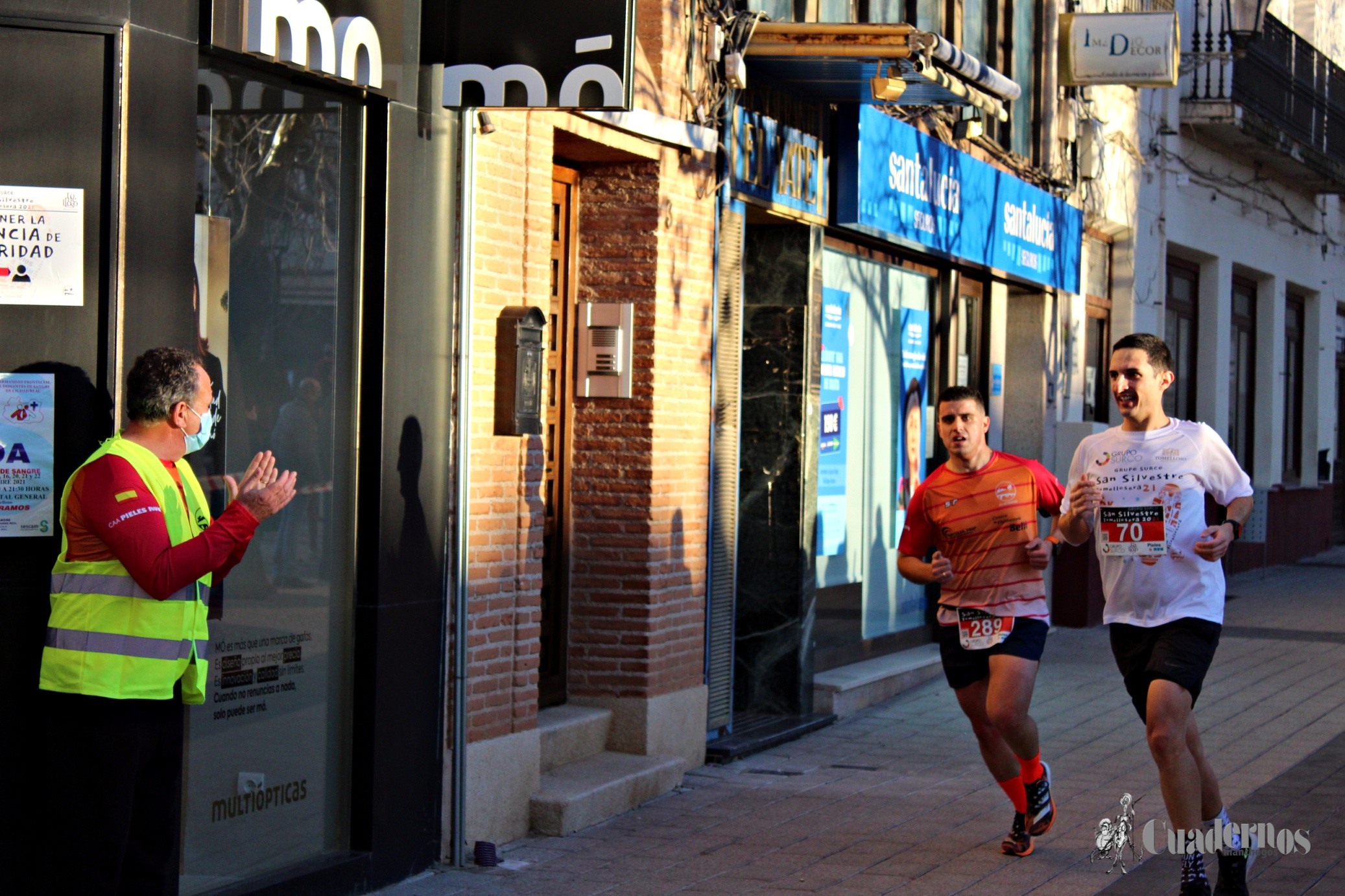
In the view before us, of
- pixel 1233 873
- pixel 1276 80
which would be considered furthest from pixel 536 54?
pixel 1276 80

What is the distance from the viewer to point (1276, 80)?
71.5ft

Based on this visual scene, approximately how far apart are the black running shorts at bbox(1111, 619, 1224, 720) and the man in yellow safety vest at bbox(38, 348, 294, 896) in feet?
10.5

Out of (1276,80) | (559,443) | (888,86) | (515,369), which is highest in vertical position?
(1276,80)

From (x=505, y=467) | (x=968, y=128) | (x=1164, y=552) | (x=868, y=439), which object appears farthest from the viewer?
(x=968, y=128)

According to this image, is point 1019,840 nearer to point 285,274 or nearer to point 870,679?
point 285,274

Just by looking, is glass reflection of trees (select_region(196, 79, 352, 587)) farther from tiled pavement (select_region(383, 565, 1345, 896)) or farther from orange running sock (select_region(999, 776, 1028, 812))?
orange running sock (select_region(999, 776, 1028, 812))

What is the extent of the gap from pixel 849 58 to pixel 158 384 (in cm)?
541

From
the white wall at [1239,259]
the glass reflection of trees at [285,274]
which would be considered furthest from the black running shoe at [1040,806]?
the white wall at [1239,259]

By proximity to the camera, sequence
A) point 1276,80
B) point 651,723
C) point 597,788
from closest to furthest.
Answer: point 597,788, point 651,723, point 1276,80

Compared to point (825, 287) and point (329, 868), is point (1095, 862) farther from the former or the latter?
point (825, 287)

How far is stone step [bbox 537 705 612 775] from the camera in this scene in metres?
8.02

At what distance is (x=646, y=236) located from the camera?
27.9 feet

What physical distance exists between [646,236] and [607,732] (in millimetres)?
2436

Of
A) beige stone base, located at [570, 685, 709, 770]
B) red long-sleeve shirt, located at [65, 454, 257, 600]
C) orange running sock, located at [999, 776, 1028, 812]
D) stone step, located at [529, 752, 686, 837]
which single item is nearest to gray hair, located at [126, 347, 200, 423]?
red long-sleeve shirt, located at [65, 454, 257, 600]
